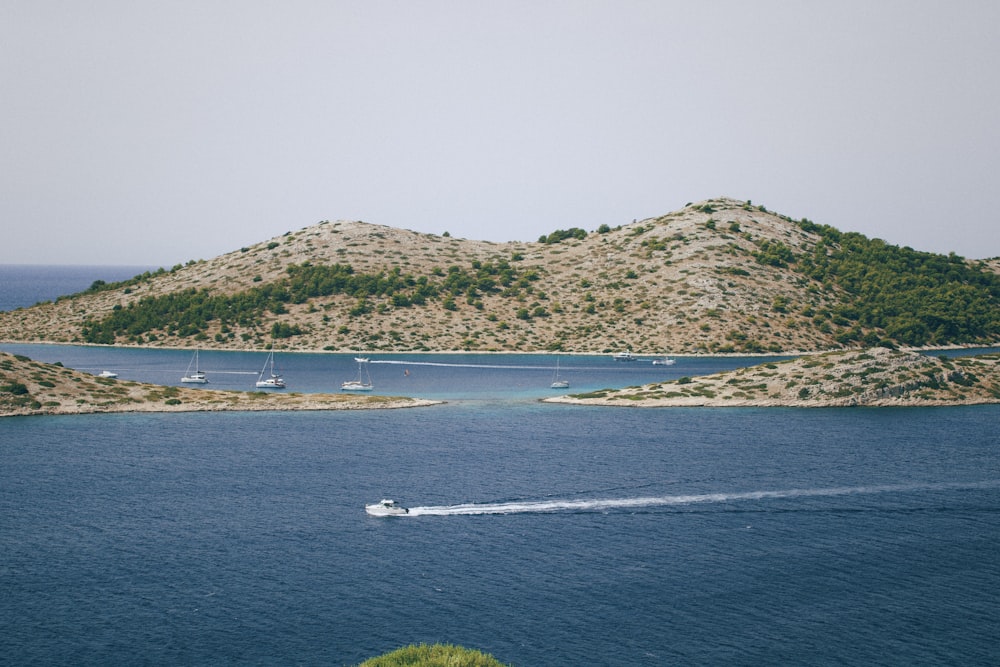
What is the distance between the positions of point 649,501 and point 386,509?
23.3m

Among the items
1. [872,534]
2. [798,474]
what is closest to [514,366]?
[798,474]

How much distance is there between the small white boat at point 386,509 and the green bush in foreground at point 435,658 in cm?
3223

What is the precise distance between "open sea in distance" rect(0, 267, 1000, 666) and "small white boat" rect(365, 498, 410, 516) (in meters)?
1.17

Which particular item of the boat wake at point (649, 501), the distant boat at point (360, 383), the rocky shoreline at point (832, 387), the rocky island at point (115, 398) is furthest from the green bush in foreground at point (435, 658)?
the distant boat at point (360, 383)

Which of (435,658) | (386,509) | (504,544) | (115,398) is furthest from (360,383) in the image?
(435,658)

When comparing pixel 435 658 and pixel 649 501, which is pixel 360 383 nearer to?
pixel 649 501

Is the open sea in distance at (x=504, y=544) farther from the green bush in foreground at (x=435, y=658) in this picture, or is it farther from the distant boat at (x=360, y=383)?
the distant boat at (x=360, y=383)

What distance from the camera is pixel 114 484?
85812mm

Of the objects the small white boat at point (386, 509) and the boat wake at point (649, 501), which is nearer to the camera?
the small white boat at point (386, 509)

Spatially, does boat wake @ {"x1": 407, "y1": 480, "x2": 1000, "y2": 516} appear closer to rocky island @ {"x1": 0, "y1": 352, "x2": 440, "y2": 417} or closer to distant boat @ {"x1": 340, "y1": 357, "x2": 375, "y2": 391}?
rocky island @ {"x1": 0, "y1": 352, "x2": 440, "y2": 417}

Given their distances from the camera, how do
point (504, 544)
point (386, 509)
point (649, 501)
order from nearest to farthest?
1. point (504, 544)
2. point (386, 509)
3. point (649, 501)

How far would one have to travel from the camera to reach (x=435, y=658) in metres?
41.6

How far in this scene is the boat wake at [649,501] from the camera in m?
77.7

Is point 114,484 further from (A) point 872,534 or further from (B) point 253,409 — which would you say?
(A) point 872,534
